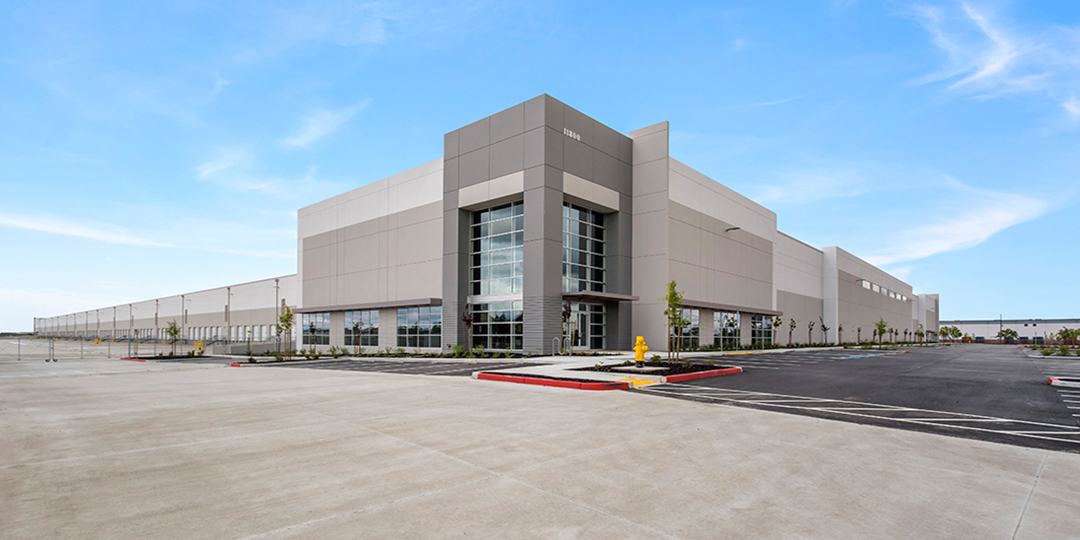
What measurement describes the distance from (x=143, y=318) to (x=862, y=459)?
461 feet

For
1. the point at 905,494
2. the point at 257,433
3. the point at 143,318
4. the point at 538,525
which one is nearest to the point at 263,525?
the point at 538,525

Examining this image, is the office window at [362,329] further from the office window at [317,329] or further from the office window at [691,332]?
the office window at [691,332]

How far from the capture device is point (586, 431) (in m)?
8.00

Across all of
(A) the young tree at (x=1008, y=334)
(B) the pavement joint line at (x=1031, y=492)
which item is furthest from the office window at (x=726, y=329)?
(A) the young tree at (x=1008, y=334)

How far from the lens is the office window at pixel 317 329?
48.8 metres

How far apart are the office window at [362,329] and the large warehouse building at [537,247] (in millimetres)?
222

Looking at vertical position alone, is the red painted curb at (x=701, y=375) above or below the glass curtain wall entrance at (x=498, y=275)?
below

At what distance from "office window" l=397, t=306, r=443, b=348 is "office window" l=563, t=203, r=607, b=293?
10.1 m

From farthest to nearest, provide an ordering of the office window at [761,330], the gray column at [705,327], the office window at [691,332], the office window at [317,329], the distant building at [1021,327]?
the distant building at [1021,327] → the office window at [761,330] → the office window at [317,329] → the gray column at [705,327] → the office window at [691,332]

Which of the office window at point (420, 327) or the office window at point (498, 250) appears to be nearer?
the office window at point (498, 250)

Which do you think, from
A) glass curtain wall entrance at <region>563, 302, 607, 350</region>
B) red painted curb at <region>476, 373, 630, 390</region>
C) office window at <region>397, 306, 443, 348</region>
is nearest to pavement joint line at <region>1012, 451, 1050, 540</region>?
red painted curb at <region>476, 373, 630, 390</region>

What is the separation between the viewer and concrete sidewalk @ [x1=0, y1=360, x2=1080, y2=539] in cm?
422

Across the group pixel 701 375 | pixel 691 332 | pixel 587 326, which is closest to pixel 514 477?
pixel 701 375

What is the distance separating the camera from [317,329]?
50062 mm
